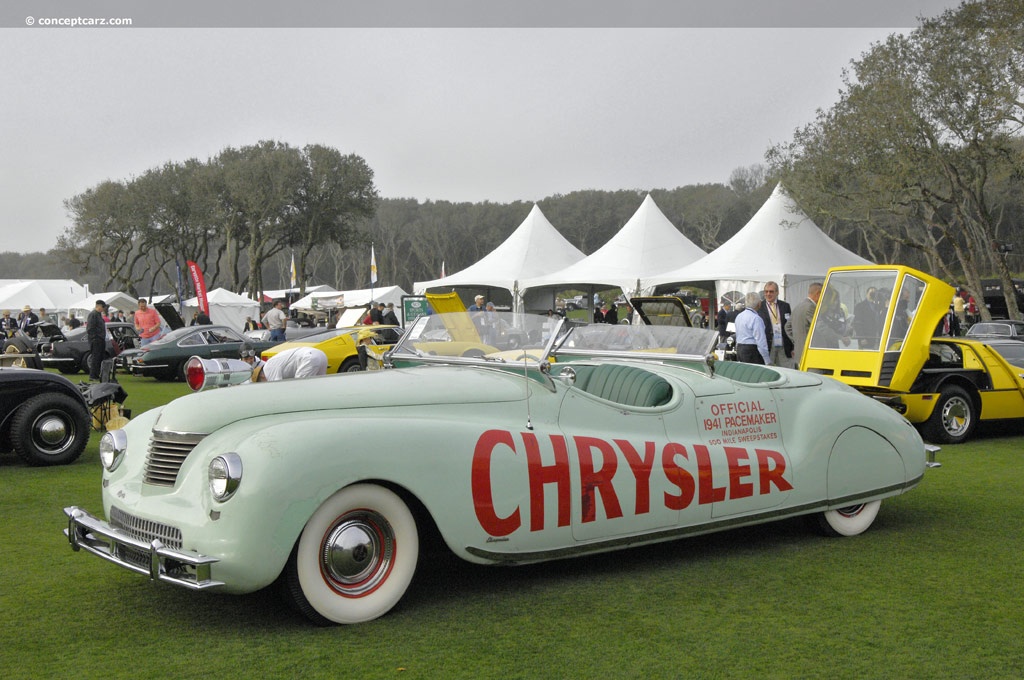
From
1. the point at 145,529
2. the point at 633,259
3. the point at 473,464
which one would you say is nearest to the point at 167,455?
the point at 145,529

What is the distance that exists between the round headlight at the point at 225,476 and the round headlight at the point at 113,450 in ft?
3.08

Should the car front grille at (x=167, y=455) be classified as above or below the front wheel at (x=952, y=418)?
above

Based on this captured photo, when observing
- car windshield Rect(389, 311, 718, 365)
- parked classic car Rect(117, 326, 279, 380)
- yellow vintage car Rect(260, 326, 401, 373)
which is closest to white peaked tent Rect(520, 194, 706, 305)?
yellow vintage car Rect(260, 326, 401, 373)

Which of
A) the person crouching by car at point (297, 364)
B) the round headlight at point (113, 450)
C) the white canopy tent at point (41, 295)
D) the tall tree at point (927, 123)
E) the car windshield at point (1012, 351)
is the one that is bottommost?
the car windshield at point (1012, 351)

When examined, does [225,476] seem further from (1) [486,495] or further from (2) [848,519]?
(2) [848,519]

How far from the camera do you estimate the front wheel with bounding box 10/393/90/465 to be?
844 cm

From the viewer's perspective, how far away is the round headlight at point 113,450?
4.39 m

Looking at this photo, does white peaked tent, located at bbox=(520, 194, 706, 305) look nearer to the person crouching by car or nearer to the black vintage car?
the black vintage car

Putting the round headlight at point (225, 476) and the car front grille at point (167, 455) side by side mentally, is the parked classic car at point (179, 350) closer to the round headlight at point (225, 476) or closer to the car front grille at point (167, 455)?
the car front grille at point (167, 455)

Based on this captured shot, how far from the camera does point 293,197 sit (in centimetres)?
5466

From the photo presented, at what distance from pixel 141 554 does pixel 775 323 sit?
9.21 meters

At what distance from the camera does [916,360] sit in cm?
971

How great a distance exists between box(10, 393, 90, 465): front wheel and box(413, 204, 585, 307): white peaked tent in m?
20.8

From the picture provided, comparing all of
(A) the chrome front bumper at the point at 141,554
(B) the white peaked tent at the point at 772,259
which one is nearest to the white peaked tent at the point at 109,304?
(B) the white peaked tent at the point at 772,259
